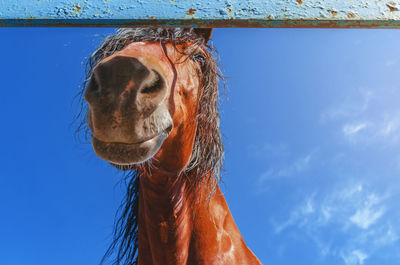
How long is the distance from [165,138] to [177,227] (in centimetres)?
78

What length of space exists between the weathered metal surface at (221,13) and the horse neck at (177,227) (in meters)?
1.00

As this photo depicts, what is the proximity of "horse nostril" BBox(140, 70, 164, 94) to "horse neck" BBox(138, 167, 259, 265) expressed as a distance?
74 cm

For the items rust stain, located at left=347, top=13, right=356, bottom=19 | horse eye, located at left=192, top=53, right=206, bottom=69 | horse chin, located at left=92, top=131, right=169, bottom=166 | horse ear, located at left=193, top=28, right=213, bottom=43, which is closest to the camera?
rust stain, located at left=347, top=13, right=356, bottom=19

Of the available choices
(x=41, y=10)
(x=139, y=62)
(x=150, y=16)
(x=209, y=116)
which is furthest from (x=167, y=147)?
(x=41, y=10)

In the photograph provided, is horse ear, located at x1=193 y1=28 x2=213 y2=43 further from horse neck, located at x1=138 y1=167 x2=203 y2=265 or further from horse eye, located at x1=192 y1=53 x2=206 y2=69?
horse neck, located at x1=138 y1=167 x2=203 y2=265

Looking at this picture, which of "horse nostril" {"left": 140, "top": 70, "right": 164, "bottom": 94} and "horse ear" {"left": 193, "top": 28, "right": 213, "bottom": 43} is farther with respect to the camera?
"horse ear" {"left": 193, "top": 28, "right": 213, "bottom": 43}

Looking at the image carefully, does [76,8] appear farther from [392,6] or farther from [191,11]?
[392,6]

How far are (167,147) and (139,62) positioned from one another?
1.87 feet

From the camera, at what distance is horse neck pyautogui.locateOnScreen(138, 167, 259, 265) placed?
1.84m

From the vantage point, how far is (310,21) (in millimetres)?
1030

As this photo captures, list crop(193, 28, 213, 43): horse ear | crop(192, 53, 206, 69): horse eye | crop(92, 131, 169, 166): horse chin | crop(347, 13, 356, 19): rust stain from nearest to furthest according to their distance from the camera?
crop(347, 13, 356, 19): rust stain, crop(92, 131, 169, 166): horse chin, crop(192, 53, 206, 69): horse eye, crop(193, 28, 213, 43): horse ear

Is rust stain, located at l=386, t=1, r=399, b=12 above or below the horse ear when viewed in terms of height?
below

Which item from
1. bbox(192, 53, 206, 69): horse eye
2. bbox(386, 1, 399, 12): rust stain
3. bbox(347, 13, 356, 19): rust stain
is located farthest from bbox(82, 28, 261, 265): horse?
bbox(386, 1, 399, 12): rust stain

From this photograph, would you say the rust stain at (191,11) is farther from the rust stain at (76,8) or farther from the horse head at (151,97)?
the rust stain at (76,8)
